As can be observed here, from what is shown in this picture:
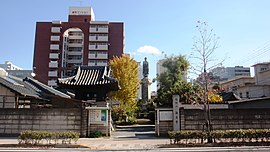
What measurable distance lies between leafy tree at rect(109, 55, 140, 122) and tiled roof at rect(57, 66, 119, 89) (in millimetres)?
12283

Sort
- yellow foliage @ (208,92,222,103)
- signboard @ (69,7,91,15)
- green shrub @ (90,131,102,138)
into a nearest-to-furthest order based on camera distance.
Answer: yellow foliage @ (208,92,222,103) → green shrub @ (90,131,102,138) → signboard @ (69,7,91,15)

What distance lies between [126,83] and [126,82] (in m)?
0.16

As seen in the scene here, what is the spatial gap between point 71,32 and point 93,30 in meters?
7.63

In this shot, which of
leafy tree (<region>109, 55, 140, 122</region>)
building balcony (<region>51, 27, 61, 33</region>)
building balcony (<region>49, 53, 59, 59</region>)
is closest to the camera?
leafy tree (<region>109, 55, 140, 122</region>)

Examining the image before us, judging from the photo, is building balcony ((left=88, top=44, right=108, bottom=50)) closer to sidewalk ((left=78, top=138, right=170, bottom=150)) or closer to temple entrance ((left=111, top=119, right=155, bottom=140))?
temple entrance ((left=111, top=119, right=155, bottom=140))

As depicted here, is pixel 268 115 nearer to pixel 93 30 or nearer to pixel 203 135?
pixel 203 135

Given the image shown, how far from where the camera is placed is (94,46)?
61.0m

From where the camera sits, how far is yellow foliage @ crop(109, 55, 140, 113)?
120ft

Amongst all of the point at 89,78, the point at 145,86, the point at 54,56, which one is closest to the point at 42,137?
the point at 89,78

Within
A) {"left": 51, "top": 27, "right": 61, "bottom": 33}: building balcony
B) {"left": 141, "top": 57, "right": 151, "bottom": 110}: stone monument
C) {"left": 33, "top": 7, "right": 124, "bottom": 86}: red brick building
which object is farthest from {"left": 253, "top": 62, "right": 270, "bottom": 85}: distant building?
{"left": 51, "top": 27, "right": 61, "bottom": 33}: building balcony

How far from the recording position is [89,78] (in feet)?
76.4

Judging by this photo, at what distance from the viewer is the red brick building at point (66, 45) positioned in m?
60.1

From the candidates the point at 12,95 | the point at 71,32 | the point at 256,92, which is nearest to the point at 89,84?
the point at 12,95

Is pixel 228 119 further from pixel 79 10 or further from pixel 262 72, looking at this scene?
pixel 79 10
